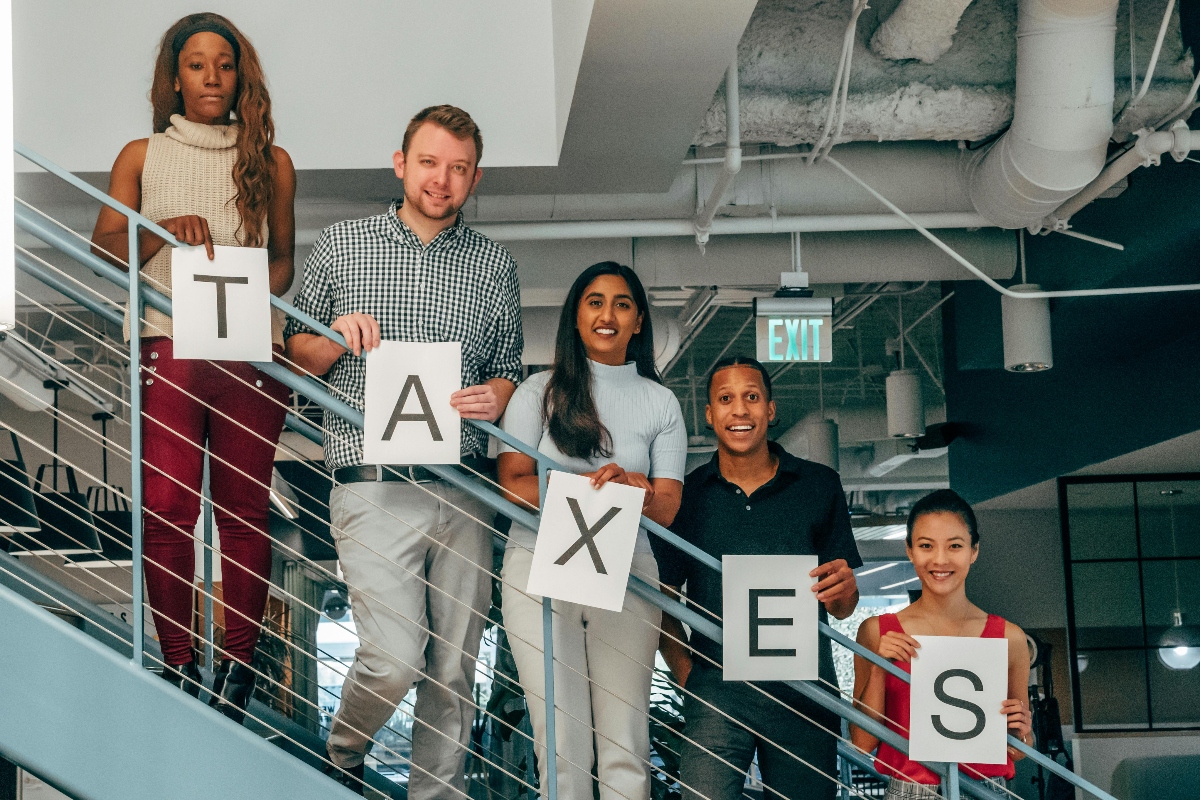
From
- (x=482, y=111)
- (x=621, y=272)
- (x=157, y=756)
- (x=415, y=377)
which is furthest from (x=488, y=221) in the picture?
(x=157, y=756)

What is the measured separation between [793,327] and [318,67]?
2309 mm

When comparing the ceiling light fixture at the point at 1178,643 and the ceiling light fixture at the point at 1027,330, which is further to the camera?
the ceiling light fixture at the point at 1178,643

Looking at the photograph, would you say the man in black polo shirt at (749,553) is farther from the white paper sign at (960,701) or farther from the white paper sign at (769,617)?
the white paper sign at (960,701)

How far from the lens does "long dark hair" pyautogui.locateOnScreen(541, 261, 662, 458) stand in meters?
2.47

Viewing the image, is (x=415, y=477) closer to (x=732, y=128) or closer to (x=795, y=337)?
(x=732, y=128)

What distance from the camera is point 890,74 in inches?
160

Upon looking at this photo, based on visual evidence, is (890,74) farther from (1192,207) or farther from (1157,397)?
(1157,397)

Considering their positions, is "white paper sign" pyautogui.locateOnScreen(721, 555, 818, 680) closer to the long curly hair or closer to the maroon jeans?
the maroon jeans

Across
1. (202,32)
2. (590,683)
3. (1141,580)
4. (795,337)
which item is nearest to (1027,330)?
(795,337)

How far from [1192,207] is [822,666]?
271 centimetres

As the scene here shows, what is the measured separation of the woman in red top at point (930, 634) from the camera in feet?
7.99

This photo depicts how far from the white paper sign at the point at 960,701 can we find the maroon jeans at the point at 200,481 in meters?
1.29

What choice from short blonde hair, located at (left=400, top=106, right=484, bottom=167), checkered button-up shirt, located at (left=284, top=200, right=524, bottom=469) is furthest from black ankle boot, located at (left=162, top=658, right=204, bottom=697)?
short blonde hair, located at (left=400, top=106, right=484, bottom=167)

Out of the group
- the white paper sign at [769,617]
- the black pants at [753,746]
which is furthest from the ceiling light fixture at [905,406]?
the white paper sign at [769,617]
